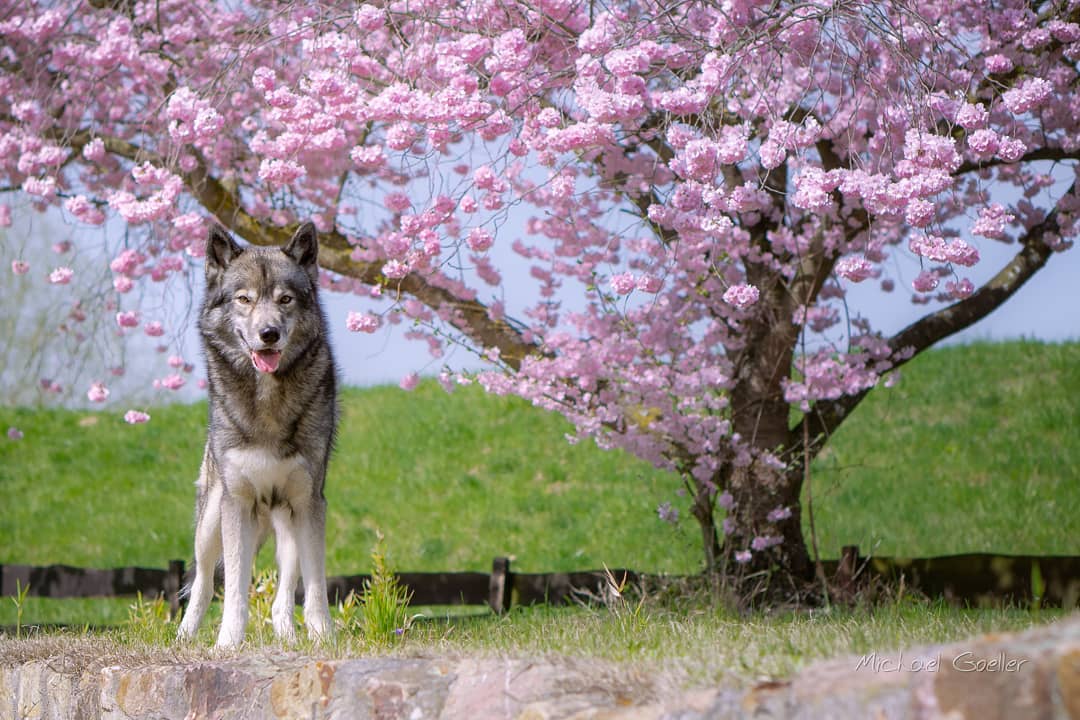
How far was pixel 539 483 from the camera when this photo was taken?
15.6 meters

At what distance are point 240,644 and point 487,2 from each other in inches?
158

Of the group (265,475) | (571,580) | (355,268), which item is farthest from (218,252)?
(571,580)

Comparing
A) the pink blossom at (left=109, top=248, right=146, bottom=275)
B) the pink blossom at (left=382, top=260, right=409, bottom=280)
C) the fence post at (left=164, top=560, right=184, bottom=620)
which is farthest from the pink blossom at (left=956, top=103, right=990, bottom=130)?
the fence post at (left=164, top=560, right=184, bottom=620)

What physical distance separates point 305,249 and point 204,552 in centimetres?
187

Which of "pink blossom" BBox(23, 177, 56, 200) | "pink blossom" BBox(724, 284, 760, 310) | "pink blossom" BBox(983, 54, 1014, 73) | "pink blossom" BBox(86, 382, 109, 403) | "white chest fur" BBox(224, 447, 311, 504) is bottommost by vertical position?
"white chest fur" BBox(224, 447, 311, 504)

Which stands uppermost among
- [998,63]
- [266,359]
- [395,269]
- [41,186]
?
[998,63]

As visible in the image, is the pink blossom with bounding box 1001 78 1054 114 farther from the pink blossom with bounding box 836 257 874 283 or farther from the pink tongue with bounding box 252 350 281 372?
the pink tongue with bounding box 252 350 281 372

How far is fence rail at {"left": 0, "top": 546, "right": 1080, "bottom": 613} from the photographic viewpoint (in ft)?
28.8

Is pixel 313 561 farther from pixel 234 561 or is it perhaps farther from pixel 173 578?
pixel 173 578

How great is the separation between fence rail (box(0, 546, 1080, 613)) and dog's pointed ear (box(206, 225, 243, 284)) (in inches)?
141

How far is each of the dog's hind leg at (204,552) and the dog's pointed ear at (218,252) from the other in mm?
1218

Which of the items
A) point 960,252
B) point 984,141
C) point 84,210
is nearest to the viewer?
point 960,252

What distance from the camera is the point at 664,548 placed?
13.2 metres

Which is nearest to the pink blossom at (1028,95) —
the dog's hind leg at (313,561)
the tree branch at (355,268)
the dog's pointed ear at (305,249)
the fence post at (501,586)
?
the dog's pointed ear at (305,249)
